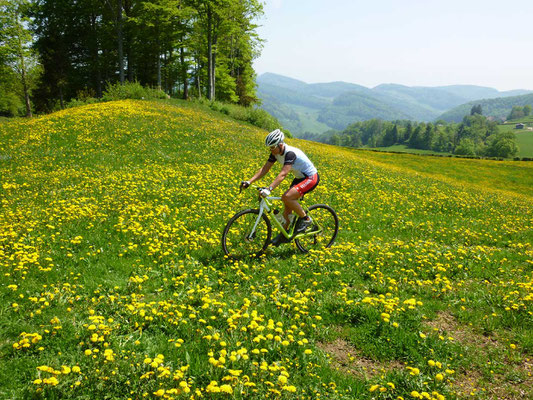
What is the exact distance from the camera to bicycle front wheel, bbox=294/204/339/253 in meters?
8.93

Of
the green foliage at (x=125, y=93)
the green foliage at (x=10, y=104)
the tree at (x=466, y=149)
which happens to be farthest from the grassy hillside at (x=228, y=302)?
the tree at (x=466, y=149)

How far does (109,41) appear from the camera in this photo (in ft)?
144

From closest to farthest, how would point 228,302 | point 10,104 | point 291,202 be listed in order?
point 228,302 < point 291,202 < point 10,104

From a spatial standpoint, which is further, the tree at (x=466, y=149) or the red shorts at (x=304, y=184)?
the tree at (x=466, y=149)

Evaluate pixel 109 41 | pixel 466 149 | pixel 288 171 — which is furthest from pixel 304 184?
pixel 466 149

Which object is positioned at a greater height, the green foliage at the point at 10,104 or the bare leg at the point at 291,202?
the green foliage at the point at 10,104

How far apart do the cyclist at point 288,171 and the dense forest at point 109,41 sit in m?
38.1

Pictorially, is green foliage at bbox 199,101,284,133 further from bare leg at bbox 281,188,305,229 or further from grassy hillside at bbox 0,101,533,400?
bare leg at bbox 281,188,305,229

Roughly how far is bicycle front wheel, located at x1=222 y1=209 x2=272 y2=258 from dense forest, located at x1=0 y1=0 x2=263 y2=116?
37881mm

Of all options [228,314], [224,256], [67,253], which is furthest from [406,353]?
[67,253]

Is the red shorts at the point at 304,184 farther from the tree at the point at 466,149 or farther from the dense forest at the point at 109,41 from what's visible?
the tree at the point at 466,149

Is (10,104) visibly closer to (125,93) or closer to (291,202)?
(125,93)

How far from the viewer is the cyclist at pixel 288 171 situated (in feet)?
23.2

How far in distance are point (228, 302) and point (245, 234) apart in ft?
7.63
